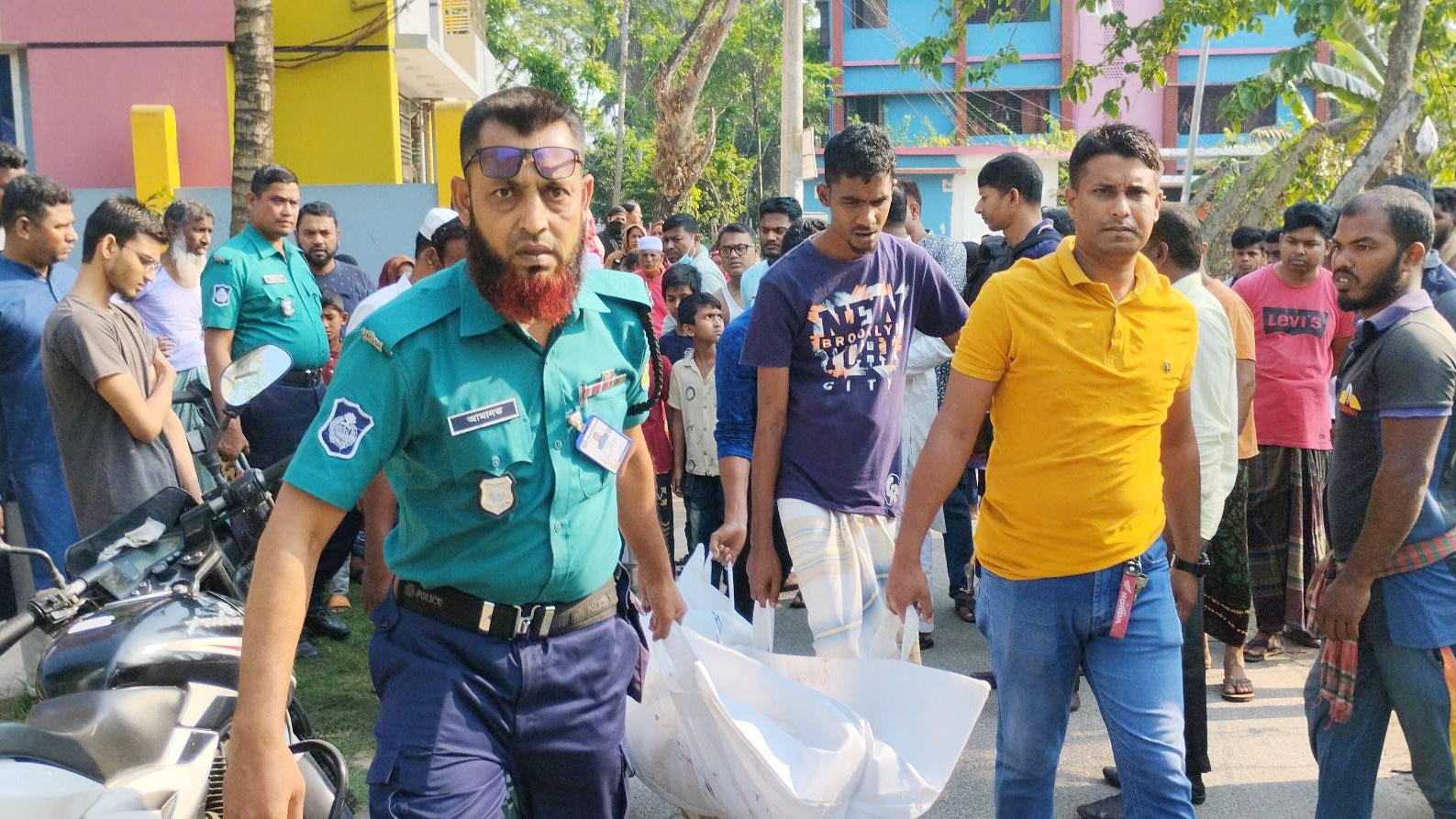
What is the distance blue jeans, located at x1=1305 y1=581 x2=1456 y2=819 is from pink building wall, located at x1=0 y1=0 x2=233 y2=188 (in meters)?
16.1

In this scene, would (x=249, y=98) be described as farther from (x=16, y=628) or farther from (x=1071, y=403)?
(x=1071, y=403)

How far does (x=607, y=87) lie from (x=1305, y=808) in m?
28.5

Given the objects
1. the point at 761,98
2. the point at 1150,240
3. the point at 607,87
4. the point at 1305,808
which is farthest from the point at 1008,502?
the point at 761,98

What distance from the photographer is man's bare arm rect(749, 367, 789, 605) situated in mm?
4355

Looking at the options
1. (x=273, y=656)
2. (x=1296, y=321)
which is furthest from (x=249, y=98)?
(x=273, y=656)

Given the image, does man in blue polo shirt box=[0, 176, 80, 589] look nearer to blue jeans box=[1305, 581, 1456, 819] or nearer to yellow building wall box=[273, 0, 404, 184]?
blue jeans box=[1305, 581, 1456, 819]

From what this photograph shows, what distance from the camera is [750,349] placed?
4.36 meters

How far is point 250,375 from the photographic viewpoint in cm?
316

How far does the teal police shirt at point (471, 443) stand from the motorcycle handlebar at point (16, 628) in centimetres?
74

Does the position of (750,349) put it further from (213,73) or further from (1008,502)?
(213,73)

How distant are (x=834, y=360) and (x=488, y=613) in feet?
6.52

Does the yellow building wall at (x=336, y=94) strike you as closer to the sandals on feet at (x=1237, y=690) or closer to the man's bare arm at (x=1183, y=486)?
the sandals on feet at (x=1237, y=690)

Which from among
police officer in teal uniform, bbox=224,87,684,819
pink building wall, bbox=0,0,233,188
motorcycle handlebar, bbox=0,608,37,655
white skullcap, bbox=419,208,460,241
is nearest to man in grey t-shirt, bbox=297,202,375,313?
white skullcap, bbox=419,208,460,241

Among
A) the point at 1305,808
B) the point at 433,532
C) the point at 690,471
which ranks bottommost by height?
the point at 1305,808
